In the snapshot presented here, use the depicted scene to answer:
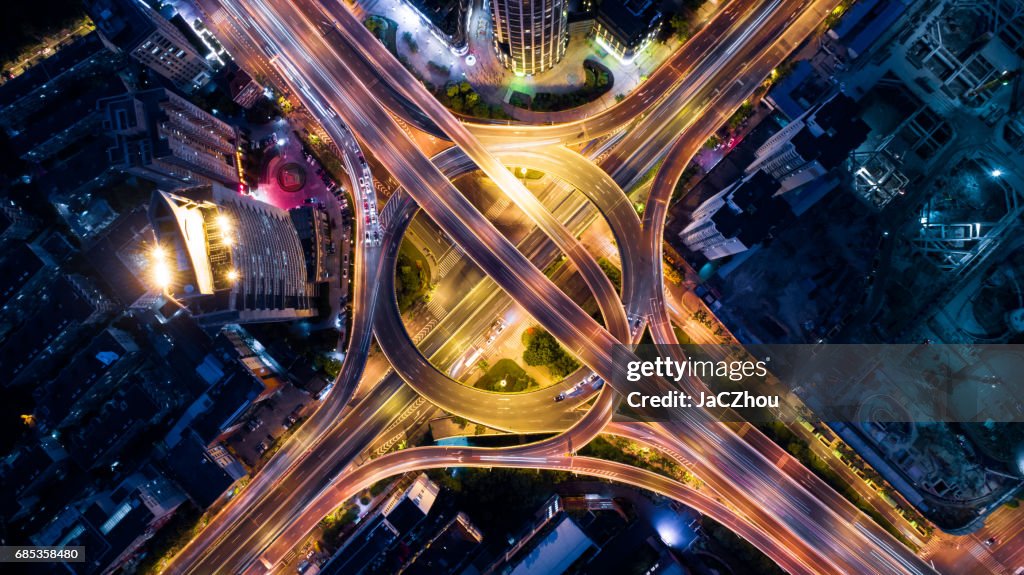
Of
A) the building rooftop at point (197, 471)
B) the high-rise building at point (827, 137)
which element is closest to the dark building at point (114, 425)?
the building rooftop at point (197, 471)

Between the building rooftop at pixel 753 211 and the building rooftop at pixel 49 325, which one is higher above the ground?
the building rooftop at pixel 49 325

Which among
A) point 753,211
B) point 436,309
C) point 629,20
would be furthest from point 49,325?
point 753,211

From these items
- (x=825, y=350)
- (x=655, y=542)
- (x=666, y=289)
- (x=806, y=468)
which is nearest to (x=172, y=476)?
(x=655, y=542)

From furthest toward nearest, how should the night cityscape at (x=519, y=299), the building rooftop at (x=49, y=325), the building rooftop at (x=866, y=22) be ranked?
the building rooftop at (x=866, y=22) → the building rooftop at (x=49, y=325) → the night cityscape at (x=519, y=299)

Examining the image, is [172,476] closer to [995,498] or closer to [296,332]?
[296,332]

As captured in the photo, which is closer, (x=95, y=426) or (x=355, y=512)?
(x=95, y=426)

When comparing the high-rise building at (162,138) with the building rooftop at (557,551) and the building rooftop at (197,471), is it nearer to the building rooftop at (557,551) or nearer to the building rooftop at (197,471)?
the building rooftop at (197,471)

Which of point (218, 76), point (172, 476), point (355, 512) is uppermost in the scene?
point (218, 76)
